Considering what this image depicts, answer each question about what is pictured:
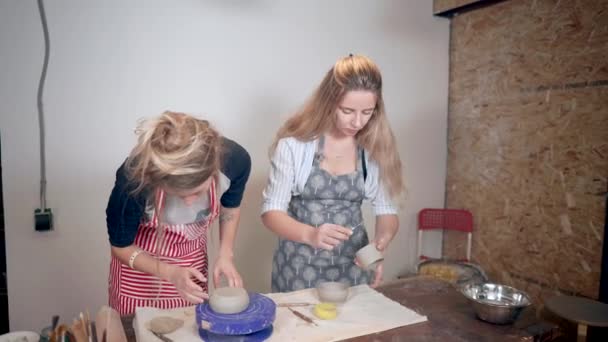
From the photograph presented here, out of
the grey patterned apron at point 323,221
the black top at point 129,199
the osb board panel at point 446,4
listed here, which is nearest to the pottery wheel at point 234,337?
the black top at point 129,199

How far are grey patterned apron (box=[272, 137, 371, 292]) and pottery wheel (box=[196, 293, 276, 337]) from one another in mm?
525

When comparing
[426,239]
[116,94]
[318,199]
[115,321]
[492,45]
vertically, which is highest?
[492,45]

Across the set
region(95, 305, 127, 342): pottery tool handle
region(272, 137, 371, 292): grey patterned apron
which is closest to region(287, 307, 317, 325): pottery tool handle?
region(272, 137, 371, 292): grey patterned apron

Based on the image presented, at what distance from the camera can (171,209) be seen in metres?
1.46

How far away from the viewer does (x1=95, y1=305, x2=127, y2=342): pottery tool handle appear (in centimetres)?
116

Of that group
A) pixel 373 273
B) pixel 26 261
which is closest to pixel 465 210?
pixel 373 273

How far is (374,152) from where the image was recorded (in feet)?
5.90

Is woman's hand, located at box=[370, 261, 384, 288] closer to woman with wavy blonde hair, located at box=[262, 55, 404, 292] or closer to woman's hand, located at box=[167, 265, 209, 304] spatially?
woman with wavy blonde hair, located at box=[262, 55, 404, 292]

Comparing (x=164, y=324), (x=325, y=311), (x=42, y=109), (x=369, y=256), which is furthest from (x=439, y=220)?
(x=42, y=109)

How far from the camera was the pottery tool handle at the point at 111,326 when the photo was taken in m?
1.16

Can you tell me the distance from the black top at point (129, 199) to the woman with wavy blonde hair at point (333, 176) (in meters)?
0.22

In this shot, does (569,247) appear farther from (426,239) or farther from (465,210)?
(426,239)

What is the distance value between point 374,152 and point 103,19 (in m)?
1.47

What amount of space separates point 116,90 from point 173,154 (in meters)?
1.29
